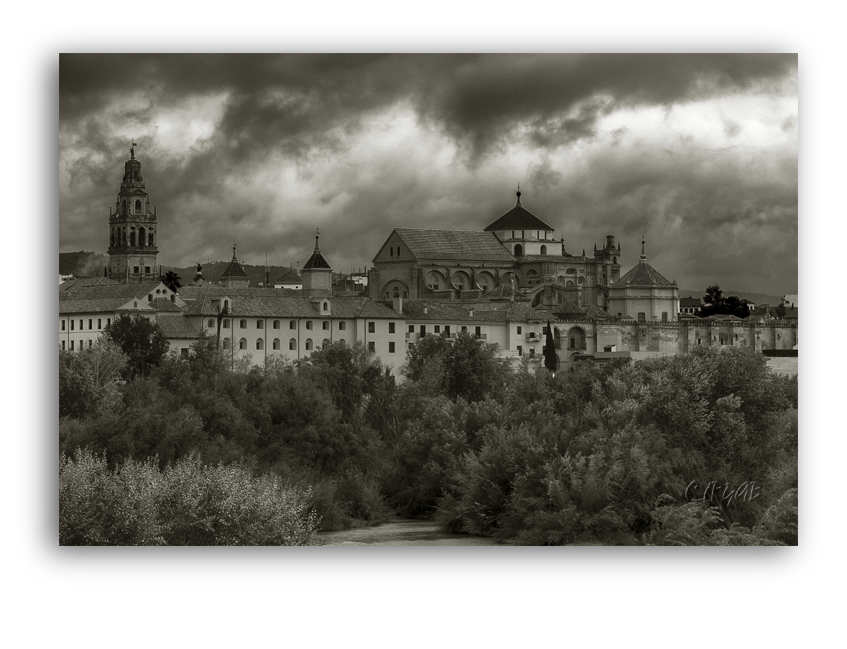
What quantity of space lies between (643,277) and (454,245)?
820cm

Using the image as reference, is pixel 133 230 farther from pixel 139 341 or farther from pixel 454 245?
pixel 454 245

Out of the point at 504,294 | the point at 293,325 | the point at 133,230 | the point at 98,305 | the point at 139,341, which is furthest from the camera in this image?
the point at 504,294

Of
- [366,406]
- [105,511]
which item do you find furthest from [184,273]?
[105,511]

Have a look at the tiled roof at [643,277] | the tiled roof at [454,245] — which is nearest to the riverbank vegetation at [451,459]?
the tiled roof at [454,245]

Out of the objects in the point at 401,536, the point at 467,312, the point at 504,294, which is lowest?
the point at 401,536

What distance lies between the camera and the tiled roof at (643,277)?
52.6 m

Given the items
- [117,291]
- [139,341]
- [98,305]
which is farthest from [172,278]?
[139,341]

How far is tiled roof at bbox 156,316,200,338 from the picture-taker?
37344mm

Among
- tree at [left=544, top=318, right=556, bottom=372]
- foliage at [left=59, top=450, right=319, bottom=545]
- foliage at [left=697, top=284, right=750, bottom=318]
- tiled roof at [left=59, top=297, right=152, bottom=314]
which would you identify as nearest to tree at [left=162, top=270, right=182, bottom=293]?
tiled roof at [left=59, top=297, right=152, bottom=314]

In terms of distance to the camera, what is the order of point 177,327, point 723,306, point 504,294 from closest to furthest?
point 177,327
point 504,294
point 723,306

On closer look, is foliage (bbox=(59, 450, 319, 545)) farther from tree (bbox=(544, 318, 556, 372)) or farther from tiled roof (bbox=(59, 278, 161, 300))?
tree (bbox=(544, 318, 556, 372))

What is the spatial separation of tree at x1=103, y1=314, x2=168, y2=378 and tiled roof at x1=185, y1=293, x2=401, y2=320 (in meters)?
5.93

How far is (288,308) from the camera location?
39.8 metres

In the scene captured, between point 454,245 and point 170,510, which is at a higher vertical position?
point 454,245
